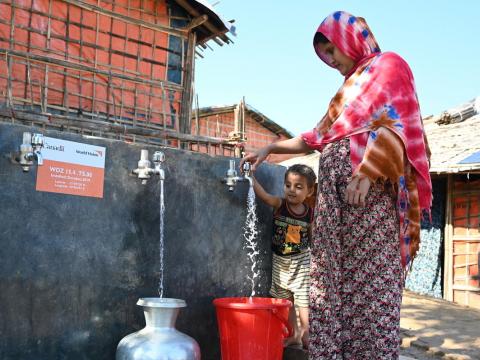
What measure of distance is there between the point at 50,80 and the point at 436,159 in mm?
5687

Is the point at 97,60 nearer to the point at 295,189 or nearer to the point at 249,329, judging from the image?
the point at 295,189

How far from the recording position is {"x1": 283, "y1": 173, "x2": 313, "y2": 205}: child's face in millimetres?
3381

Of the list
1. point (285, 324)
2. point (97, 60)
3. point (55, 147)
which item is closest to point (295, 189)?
point (285, 324)

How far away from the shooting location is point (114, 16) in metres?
7.86

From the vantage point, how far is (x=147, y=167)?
9.06ft

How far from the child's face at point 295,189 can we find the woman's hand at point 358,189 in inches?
41.6

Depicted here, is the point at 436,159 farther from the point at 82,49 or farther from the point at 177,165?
the point at 177,165

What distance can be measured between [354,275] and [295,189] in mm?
1054

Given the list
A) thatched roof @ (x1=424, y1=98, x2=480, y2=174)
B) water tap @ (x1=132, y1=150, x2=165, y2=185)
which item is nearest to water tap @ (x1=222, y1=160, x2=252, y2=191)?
water tap @ (x1=132, y1=150, x2=165, y2=185)

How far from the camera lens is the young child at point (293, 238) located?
3.38 m

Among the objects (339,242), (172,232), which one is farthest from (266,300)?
(339,242)

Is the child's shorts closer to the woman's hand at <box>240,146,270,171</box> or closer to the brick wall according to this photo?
the woman's hand at <box>240,146,270,171</box>

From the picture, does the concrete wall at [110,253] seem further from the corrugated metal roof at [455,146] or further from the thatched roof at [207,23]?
the thatched roof at [207,23]

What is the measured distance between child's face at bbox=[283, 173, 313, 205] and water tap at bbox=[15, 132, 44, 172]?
59.9 inches
